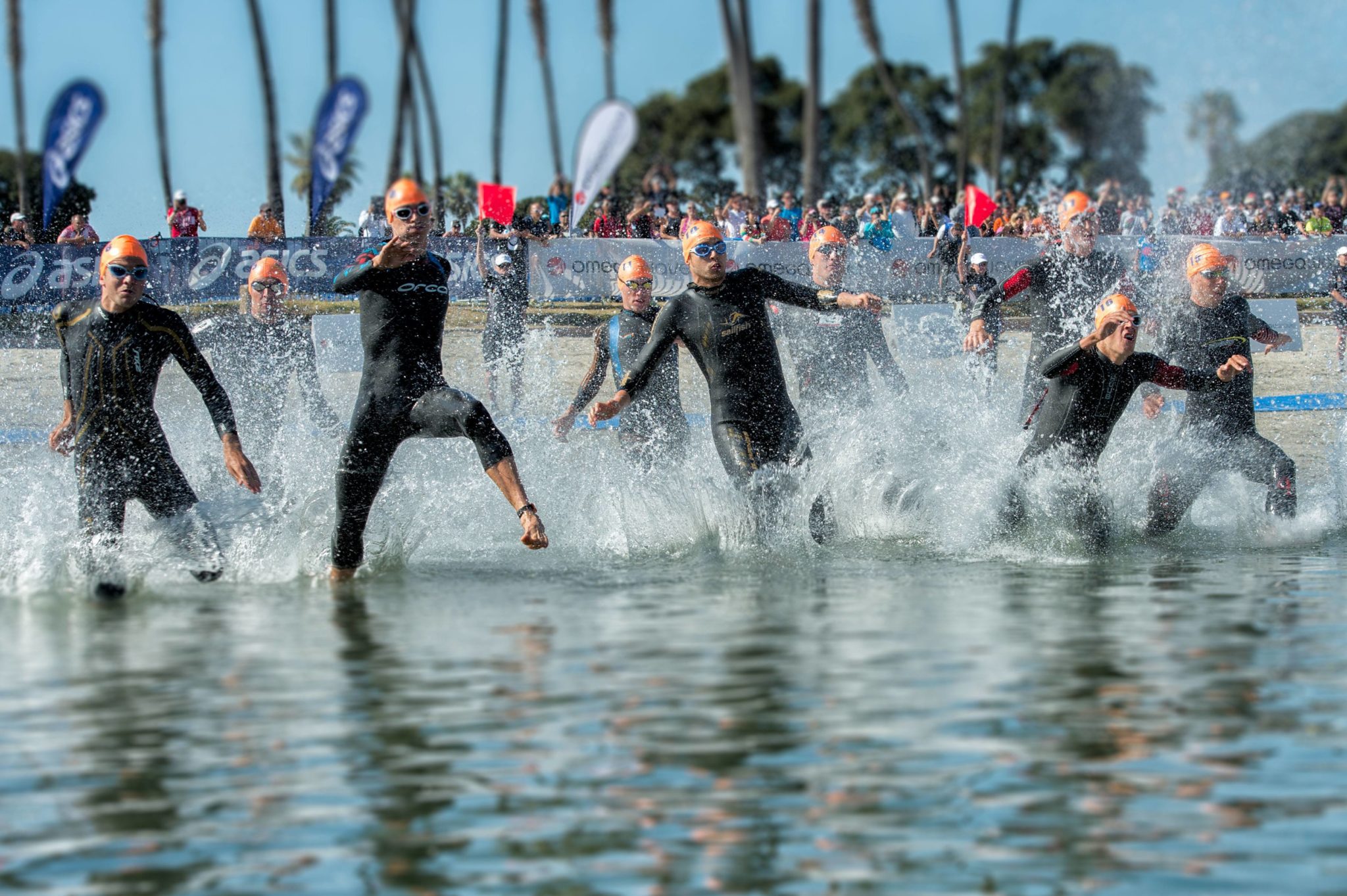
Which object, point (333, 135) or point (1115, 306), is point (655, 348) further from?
point (333, 135)

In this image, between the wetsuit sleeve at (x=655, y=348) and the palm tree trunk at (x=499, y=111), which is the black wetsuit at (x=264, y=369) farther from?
the palm tree trunk at (x=499, y=111)

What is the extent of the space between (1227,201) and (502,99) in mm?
27255

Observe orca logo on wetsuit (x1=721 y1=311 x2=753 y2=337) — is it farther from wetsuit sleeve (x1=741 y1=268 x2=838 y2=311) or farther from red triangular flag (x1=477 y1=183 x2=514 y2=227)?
red triangular flag (x1=477 y1=183 x2=514 y2=227)

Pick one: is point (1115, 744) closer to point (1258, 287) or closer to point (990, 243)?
point (990, 243)

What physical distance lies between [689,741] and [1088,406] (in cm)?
451

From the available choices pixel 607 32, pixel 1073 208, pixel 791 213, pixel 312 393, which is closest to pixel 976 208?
pixel 791 213

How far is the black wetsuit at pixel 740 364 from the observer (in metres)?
8.78

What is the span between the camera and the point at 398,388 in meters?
7.94

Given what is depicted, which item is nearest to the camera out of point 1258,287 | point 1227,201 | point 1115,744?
point 1115,744

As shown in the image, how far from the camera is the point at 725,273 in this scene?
9.01 meters

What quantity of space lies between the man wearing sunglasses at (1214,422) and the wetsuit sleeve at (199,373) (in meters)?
4.91

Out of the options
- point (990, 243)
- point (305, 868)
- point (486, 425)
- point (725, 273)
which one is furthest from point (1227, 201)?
point (305, 868)

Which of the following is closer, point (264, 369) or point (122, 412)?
point (122, 412)

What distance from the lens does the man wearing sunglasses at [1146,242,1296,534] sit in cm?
921
